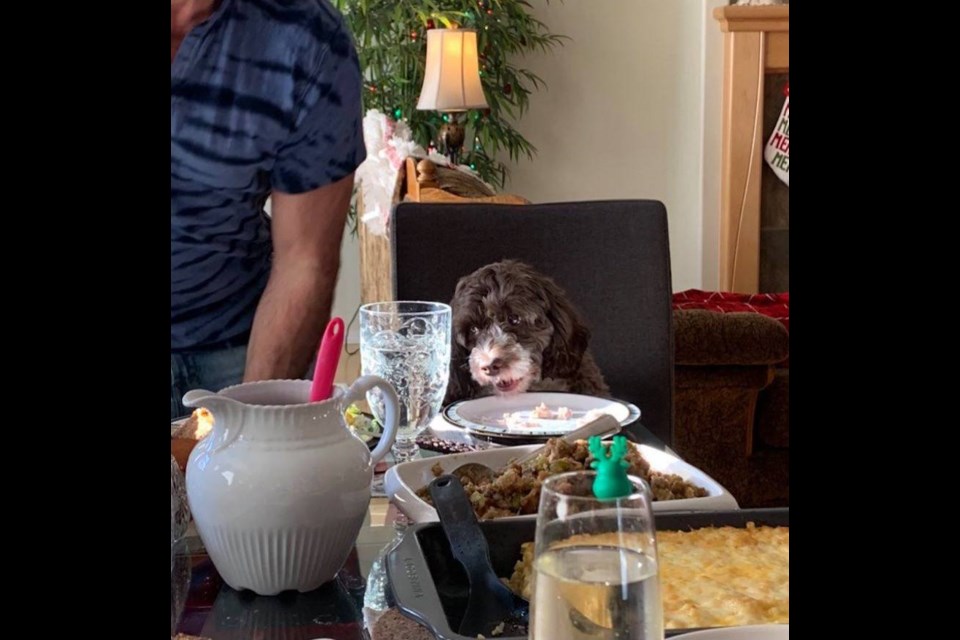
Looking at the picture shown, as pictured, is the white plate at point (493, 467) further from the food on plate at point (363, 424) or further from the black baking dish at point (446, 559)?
the food on plate at point (363, 424)

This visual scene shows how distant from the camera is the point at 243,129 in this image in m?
1.75

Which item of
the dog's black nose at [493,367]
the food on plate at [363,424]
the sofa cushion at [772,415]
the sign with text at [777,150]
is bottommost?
the sofa cushion at [772,415]

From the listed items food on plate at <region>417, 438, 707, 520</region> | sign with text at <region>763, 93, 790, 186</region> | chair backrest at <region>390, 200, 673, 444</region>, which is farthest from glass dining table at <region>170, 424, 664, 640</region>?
sign with text at <region>763, 93, 790, 186</region>

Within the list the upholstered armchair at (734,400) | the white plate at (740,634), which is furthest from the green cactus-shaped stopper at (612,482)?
the upholstered armchair at (734,400)

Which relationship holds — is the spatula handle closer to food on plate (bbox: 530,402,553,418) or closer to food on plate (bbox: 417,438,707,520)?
food on plate (bbox: 417,438,707,520)

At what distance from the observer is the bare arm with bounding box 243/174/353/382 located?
1.83 meters

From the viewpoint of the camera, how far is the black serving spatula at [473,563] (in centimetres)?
87

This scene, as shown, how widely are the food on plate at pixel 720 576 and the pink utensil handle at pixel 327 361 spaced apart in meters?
0.21

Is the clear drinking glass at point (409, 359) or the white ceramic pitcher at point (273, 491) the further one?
the clear drinking glass at point (409, 359)

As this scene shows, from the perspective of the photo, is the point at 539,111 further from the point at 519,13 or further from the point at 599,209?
the point at 599,209

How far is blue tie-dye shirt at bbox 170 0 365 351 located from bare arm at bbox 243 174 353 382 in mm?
32

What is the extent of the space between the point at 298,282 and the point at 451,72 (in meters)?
3.68
